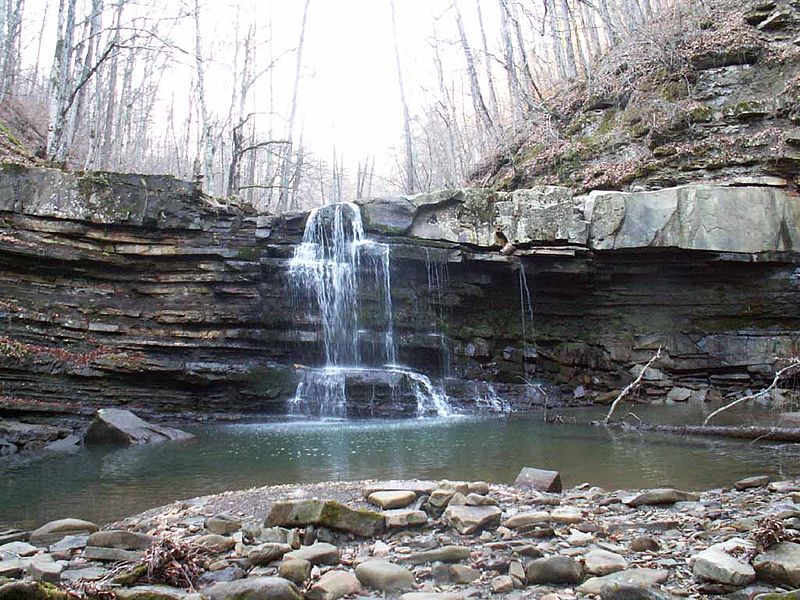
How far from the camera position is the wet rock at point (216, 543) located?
11.0 feet

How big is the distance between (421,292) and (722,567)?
1171cm

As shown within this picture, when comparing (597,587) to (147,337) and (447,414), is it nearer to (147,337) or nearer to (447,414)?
(447,414)

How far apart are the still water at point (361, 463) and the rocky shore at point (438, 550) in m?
1.34

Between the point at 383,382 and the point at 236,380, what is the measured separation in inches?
132

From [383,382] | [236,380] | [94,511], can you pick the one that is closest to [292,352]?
[236,380]

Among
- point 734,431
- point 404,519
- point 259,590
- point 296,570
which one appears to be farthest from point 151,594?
point 734,431

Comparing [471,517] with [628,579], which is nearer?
[628,579]

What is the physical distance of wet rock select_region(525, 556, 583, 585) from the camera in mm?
2717

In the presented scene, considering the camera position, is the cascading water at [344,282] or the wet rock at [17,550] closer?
the wet rock at [17,550]

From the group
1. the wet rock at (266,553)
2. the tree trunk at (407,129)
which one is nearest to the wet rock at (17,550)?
the wet rock at (266,553)

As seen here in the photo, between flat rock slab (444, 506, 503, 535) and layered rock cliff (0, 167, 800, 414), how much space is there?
9425 millimetres

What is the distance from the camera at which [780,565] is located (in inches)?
101

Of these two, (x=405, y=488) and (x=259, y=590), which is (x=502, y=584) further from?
(x=405, y=488)

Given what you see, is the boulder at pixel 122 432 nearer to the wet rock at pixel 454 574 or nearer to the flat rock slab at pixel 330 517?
the flat rock slab at pixel 330 517
